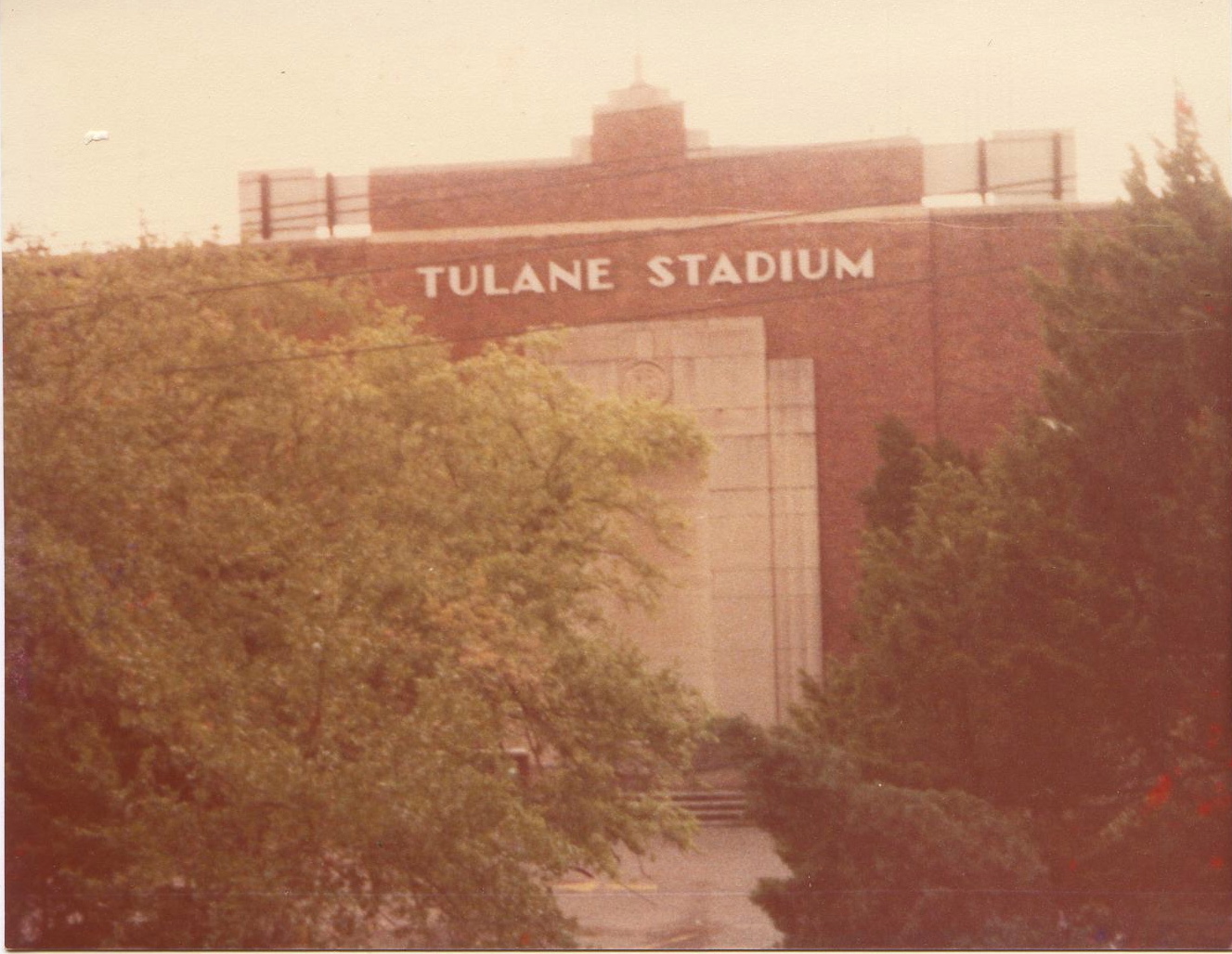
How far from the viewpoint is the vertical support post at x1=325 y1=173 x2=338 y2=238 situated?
8031mm

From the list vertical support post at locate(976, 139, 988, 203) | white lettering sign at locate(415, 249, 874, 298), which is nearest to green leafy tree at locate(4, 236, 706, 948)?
white lettering sign at locate(415, 249, 874, 298)

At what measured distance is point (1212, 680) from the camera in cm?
741

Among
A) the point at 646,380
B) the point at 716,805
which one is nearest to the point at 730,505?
the point at 646,380

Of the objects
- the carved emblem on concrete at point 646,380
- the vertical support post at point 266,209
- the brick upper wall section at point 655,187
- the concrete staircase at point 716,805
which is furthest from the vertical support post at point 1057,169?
the vertical support post at point 266,209

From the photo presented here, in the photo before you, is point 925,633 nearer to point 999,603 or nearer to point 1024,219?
point 999,603

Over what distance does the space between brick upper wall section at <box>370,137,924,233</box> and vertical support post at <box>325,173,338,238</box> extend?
0.58ft

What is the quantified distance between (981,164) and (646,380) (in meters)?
1.69

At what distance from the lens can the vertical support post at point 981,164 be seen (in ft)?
25.3

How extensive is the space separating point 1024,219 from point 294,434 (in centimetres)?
332

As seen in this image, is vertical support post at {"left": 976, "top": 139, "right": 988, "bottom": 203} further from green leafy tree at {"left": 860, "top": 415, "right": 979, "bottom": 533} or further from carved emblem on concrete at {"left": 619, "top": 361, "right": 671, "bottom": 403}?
carved emblem on concrete at {"left": 619, "top": 361, "right": 671, "bottom": 403}

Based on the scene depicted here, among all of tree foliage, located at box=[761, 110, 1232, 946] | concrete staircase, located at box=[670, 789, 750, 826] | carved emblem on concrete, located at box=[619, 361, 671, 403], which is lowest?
concrete staircase, located at box=[670, 789, 750, 826]

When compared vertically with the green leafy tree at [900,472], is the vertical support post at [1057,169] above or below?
above

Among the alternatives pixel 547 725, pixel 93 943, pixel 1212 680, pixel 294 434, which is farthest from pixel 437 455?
pixel 1212 680

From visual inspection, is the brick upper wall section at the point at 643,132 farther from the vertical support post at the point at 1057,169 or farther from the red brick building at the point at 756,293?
the vertical support post at the point at 1057,169
